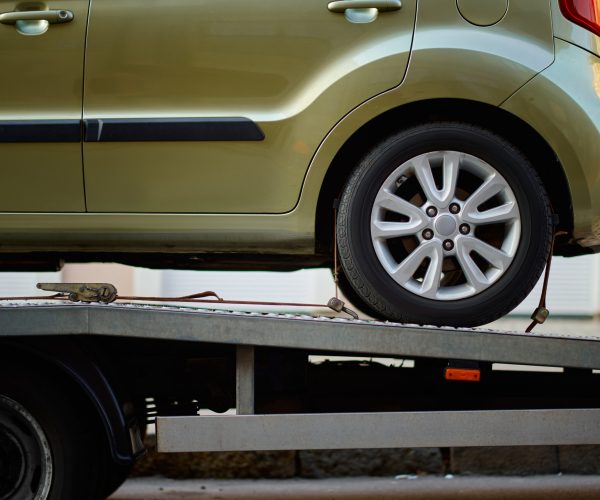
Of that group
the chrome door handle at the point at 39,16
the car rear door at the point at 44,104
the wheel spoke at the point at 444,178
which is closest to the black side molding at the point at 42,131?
the car rear door at the point at 44,104

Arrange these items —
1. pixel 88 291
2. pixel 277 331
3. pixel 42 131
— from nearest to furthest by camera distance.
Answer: pixel 277 331 → pixel 88 291 → pixel 42 131

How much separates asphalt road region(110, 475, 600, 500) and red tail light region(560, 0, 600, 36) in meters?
2.32

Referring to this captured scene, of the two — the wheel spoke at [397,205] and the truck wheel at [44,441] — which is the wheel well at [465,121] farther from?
the truck wheel at [44,441]

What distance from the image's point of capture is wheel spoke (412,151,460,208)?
3281 mm

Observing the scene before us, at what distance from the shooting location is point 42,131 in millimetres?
3387

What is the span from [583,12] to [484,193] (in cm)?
71

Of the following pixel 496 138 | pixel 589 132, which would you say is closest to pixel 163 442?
pixel 496 138

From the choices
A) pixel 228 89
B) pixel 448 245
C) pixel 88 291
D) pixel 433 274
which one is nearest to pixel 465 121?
pixel 448 245

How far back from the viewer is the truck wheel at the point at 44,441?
3.12 metres

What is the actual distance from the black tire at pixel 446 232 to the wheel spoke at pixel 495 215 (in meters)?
0.01

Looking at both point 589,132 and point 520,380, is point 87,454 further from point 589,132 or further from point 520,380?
point 589,132

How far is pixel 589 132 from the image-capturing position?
128 inches

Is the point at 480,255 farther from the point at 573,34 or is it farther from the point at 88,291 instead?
the point at 88,291

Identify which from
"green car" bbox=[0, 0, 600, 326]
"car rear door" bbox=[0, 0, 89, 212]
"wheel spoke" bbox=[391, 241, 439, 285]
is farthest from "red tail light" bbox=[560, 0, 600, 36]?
"car rear door" bbox=[0, 0, 89, 212]
